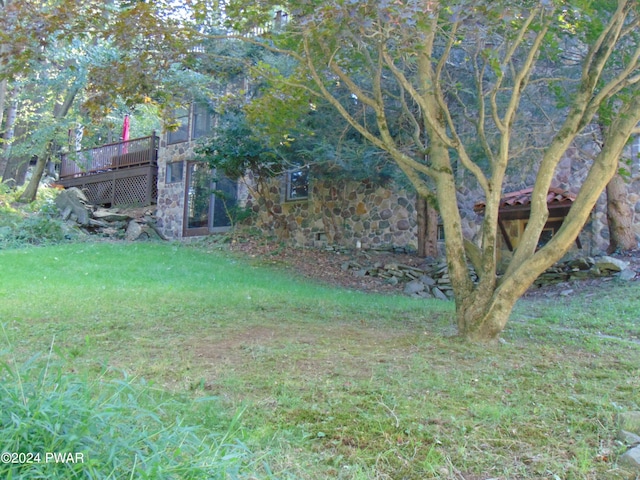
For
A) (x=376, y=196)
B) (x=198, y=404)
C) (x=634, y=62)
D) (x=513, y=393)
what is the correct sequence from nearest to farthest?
1. (x=198, y=404)
2. (x=513, y=393)
3. (x=634, y=62)
4. (x=376, y=196)

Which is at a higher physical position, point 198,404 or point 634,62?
point 634,62

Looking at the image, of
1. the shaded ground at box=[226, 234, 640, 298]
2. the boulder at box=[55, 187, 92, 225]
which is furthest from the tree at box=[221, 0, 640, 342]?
the boulder at box=[55, 187, 92, 225]

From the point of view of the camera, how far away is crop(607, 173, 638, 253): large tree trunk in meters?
10.7

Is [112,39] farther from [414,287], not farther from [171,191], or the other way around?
[171,191]

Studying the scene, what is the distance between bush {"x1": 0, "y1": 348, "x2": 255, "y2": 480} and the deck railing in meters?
16.6

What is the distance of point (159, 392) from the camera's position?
360 centimetres

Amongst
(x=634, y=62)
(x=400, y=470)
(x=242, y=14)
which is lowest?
(x=400, y=470)

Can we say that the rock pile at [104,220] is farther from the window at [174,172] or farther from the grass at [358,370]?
the grass at [358,370]

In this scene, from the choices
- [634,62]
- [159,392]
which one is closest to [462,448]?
[159,392]

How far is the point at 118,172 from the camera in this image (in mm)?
19141

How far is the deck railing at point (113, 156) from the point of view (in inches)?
723

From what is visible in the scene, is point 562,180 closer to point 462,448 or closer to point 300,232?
point 300,232

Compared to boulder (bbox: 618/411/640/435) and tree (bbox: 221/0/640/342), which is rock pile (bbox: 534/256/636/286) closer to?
tree (bbox: 221/0/640/342)

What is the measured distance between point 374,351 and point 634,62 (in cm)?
361
